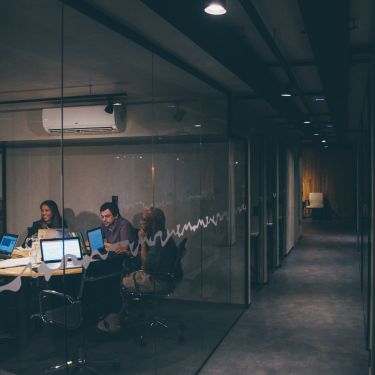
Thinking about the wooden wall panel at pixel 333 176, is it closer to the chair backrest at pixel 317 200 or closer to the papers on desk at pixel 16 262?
the chair backrest at pixel 317 200

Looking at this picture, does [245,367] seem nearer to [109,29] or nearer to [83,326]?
[83,326]

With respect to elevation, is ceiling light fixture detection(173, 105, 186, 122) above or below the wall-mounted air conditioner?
above

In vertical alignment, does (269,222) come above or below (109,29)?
below

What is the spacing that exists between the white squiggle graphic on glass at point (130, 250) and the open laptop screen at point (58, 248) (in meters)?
0.03

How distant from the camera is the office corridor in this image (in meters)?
4.85

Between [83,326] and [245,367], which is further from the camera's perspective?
[245,367]

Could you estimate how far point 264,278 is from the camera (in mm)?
8383

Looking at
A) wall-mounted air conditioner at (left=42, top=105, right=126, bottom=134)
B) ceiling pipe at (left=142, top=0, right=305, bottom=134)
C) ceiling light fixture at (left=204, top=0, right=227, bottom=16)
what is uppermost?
ceiling pipe at (left=142, top=0, right=305, bottom=134)

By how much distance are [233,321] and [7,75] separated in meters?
4.94

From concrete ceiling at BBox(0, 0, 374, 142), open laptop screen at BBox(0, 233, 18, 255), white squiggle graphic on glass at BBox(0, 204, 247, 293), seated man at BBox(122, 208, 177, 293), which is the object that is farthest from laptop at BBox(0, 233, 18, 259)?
seated man at BBox(122, 208, 177, 293)

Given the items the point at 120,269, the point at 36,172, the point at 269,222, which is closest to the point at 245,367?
the point at 120,269

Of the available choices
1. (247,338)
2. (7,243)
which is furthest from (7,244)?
(247,338)

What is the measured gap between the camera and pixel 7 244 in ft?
6.59

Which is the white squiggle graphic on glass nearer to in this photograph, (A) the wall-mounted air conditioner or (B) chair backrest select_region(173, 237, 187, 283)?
(B) chair backrest select_region(173, 237, 187, 283)
